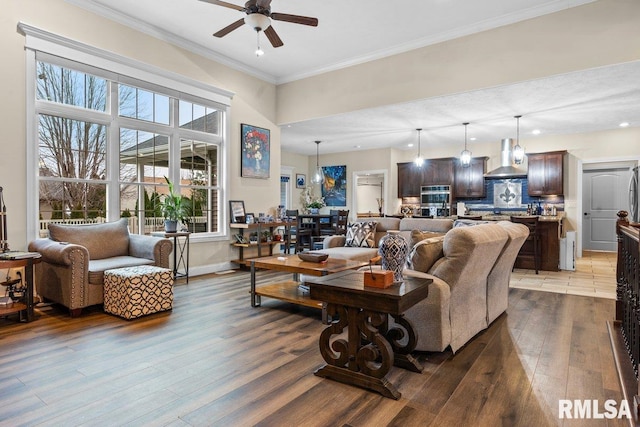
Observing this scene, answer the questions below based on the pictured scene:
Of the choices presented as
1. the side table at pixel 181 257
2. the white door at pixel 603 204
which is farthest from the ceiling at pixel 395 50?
the side table at pixel 181 257

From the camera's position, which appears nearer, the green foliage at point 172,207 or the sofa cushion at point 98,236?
the sofa cushion at point 98,236

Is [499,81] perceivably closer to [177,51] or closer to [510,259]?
[510,259]

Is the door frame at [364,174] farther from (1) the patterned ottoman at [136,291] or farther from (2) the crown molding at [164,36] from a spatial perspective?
(1) the patterned ottoman at [136,291]

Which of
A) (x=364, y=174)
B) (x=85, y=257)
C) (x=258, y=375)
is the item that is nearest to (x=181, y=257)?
(x=85, y=257)

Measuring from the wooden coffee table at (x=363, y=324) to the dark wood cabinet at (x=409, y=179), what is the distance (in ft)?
24.9

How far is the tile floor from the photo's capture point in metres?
4.71

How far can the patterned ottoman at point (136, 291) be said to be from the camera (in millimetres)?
3344

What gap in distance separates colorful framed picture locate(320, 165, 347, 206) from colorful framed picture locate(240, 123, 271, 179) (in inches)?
166

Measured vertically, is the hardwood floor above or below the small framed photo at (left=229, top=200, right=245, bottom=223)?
below

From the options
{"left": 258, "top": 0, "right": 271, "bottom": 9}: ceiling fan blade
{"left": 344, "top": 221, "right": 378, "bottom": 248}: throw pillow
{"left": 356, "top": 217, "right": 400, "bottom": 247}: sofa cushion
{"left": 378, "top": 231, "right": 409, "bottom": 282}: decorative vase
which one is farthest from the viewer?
{"left": 356, "top": 217, "right": 400, "bottom": 247}: sofa cushion

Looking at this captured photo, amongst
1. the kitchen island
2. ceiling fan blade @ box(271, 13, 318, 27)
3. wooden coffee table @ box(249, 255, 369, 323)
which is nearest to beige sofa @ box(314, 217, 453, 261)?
wooden coffee table @ box(249, 255, 369, 323)

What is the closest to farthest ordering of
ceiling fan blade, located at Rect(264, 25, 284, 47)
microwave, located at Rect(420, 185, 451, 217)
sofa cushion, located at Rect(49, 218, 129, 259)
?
ceiling fan blade, located at Rect(264, 25, 284, 47) → sofa cushion, located at Rect(49, 218, 129, 259) → microwave, located at Rect(420, 185, 451, 217)

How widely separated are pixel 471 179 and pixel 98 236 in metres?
8.02

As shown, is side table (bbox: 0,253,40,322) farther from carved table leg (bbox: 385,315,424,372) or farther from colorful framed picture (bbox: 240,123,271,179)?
colorful framed picture (bbox: 240,123,271,179)
